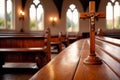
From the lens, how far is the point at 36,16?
672 inches

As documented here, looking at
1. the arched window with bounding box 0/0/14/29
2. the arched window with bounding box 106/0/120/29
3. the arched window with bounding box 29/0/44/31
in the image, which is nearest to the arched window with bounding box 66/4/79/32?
the arched window with bounding box 29/0/44/31

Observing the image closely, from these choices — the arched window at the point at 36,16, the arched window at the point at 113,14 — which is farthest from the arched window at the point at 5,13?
the arched window at the point at 113,14

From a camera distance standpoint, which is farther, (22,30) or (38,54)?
(22,30)

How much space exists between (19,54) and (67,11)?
1242 cm

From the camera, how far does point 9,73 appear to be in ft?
16.8

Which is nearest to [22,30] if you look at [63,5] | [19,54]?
[63,5]

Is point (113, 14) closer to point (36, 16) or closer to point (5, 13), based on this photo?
point (36, 16)

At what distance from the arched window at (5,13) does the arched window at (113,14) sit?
6973 millimetres

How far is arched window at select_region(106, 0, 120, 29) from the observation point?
55.1ft

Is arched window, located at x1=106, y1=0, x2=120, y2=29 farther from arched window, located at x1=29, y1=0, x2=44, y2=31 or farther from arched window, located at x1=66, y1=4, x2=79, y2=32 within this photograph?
arched window, located at x1=29, y1=0, x2=44, y2=31

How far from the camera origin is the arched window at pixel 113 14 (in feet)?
55.1

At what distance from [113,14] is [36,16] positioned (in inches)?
222

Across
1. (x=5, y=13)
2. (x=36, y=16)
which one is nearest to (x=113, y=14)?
(x=36, y=16)

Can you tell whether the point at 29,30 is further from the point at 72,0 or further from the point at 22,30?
the point at 72,0
